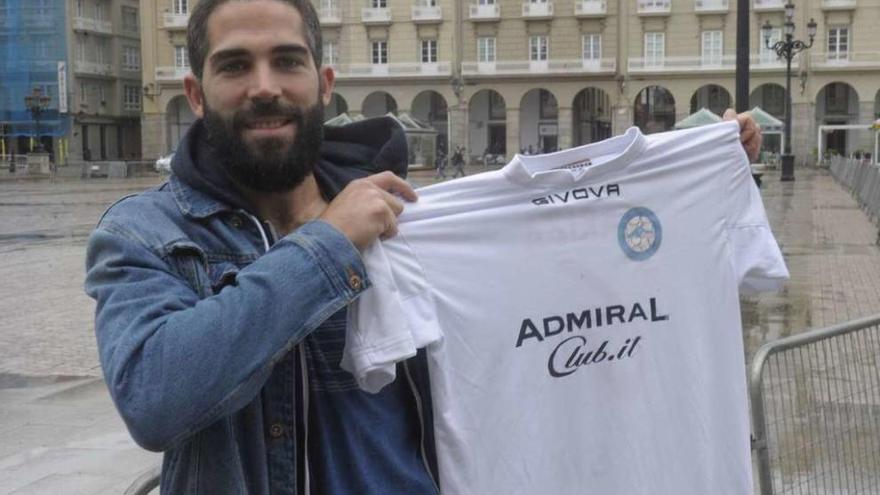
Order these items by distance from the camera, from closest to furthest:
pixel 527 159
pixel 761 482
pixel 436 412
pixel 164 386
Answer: pixel 164 386 < pixel 436 412 < pixel 527 159 < pixel 761 482

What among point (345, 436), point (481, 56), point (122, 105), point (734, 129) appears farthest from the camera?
point (122, 105)

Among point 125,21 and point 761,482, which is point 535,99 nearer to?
point 125,21

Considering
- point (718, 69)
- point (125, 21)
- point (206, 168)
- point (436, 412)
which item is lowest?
point (436, 412)

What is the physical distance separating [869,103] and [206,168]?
55.6 m

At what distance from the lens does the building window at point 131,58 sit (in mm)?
67750

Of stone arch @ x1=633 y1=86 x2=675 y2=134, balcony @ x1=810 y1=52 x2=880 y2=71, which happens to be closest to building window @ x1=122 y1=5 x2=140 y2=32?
stone arch @ x1=633 y1=86 x2=675 y2=134

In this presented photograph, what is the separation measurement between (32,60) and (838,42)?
151 ft

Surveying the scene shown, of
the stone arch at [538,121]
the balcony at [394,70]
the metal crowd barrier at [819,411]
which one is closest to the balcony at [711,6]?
the stone arch at [538,121]

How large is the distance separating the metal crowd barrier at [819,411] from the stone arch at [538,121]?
182 feet

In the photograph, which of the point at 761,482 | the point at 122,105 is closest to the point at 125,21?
the point at 122,105

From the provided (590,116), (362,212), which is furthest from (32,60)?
(362,212)

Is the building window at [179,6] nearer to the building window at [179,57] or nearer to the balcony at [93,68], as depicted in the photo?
the building window at [179,57]

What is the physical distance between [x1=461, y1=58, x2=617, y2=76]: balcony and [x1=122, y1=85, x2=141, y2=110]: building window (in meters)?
24.3

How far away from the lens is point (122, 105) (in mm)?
67000
